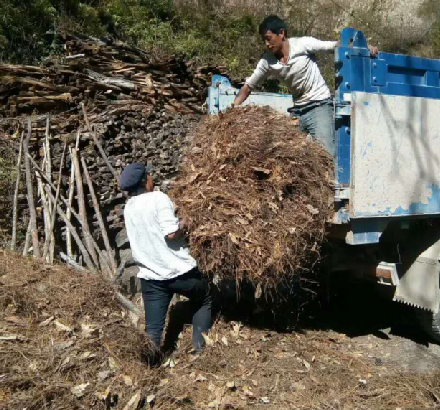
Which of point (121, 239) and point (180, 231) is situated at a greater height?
point (180, 231)

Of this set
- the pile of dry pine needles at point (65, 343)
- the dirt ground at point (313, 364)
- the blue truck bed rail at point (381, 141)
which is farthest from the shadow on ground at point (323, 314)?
the blue truck bed rail at point (381, 141)

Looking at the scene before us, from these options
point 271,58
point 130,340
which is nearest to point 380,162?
point 271,58

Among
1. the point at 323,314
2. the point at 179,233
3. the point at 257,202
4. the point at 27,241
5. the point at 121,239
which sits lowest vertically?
the point at 323,314

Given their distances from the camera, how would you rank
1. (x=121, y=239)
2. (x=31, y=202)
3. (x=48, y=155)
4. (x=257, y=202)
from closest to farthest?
(x=257, y=202)
(x=31, y=202)
(x=48, y=155)
(x=121, y=239)

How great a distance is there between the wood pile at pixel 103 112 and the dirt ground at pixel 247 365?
5.95ft

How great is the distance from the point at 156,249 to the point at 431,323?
260cm

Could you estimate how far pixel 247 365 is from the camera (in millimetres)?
3953

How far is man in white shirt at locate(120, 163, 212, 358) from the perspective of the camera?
3684mm

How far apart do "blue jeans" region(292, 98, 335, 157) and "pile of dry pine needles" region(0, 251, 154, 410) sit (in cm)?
211

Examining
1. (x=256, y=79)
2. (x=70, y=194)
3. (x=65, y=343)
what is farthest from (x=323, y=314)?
(x=70, y=194)

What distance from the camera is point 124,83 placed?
7.87 meters

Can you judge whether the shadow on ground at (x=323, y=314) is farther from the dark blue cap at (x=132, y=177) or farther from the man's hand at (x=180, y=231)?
the dark blue cap at (x=132, y=177)

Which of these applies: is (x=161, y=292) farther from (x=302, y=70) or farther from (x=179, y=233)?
(x=302, y=70)

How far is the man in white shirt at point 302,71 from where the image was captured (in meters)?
4.10
